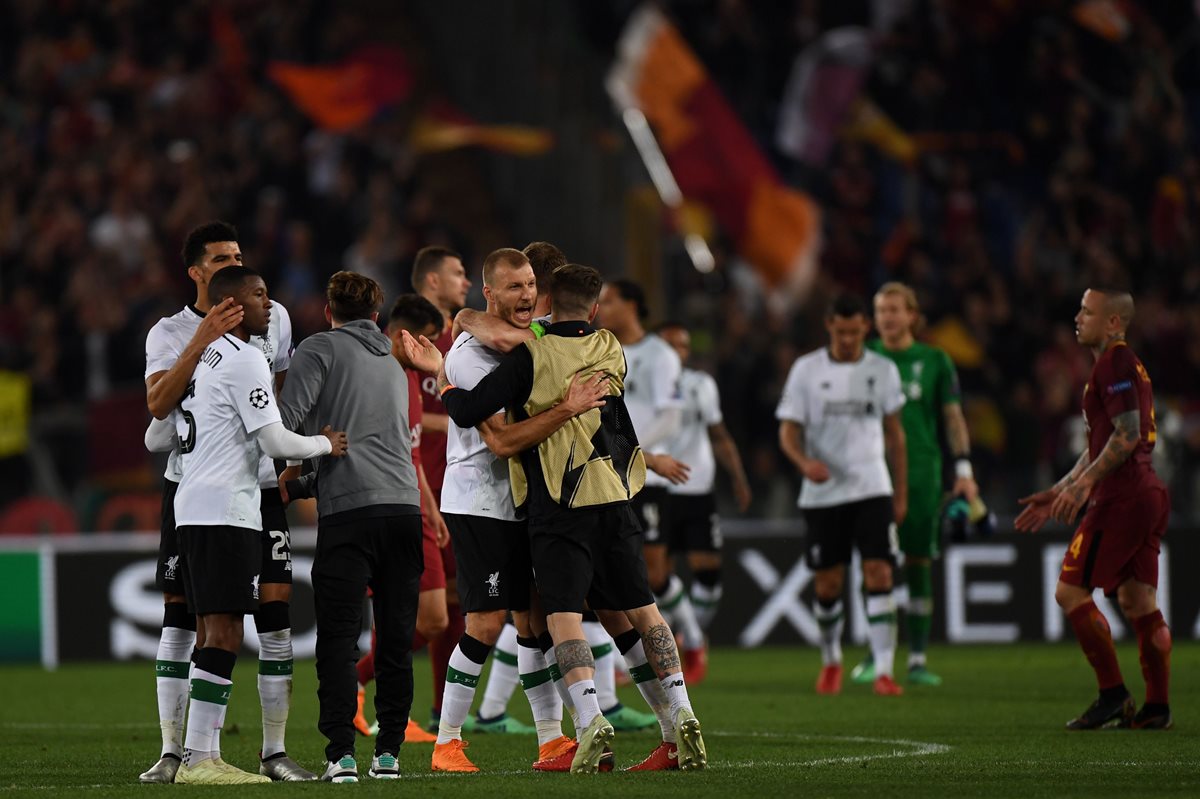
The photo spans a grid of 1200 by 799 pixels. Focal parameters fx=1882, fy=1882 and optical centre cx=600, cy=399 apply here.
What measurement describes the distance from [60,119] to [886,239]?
9972 millimetres

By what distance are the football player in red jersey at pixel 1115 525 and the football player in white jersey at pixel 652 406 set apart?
2.62 metres

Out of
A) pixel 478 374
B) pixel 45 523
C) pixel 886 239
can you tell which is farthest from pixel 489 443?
pixel 886 239

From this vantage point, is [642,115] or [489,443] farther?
[642,115]

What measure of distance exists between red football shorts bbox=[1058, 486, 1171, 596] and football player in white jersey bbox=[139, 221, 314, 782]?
4421 millimetres

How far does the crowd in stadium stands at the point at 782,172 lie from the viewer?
59.2ft

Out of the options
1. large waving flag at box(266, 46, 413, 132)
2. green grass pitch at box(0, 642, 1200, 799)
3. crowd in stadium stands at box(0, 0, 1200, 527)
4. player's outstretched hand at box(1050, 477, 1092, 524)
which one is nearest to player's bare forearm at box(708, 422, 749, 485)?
green grass pitch at box(0, 642, 1200, 799)

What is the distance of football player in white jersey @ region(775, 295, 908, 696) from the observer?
494 inches

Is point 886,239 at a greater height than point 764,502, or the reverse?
point 886,239

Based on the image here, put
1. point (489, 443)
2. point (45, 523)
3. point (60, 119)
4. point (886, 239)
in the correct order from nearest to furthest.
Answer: point (489, 443) → point (45, 523) → point (886, 239) → point (60, 119)

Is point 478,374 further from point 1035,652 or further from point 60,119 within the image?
point 60,119

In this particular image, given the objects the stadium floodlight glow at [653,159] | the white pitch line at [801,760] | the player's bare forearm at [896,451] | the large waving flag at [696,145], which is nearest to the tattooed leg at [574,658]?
the white pitch line at [801,760]

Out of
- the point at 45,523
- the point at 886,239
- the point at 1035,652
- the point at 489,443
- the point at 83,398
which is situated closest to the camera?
the point at 489,443

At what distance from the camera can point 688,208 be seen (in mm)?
22000

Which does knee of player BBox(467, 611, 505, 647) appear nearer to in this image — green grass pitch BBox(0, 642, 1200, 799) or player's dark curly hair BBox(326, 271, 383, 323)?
green grass pitch BBox(0, 642, 1200, 799)
